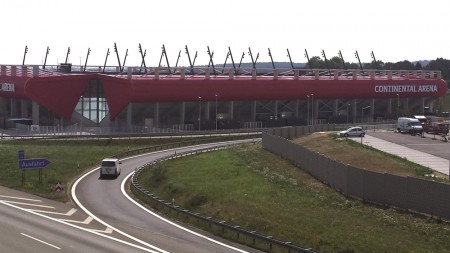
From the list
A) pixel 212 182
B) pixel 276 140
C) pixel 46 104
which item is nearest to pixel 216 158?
pixel 276 140

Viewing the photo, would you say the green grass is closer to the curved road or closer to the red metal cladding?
the curved road

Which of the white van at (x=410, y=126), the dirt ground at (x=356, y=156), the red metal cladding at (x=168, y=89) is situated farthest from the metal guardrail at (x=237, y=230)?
the red metal cladding at (x=168, y=89)

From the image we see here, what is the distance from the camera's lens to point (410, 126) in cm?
9462

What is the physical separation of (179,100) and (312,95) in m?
30.3

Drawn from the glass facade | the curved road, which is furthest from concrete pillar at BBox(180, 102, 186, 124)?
the curved road

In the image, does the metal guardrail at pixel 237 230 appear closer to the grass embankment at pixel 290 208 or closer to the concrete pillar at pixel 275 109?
the grass embankment at pixel 290 208

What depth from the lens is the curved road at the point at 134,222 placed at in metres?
33.8

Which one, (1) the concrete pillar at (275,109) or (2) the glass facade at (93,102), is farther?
(1) the concrete pillar at (275,109)

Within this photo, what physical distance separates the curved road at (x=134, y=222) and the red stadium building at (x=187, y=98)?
48.7 m

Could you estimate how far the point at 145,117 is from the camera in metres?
115

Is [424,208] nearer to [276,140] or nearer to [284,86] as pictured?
[276,140]

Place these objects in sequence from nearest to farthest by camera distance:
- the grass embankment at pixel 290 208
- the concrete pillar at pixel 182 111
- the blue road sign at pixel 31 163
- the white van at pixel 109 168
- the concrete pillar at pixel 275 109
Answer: the grass embankment at pixel 290 208 < the blue road sign at pixel 31 163 < the white van at pixel 109 168 < the concrete pillar at pixel 182 111 < the concrete pillar at pixel 275 109

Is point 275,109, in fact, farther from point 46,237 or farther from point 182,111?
point 46,237

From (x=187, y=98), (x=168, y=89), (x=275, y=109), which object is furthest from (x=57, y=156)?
(x=275, y=109)
